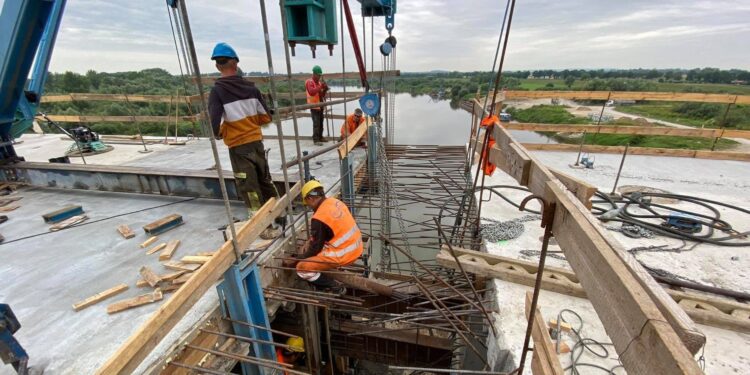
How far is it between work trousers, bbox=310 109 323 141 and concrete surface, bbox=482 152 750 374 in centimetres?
494

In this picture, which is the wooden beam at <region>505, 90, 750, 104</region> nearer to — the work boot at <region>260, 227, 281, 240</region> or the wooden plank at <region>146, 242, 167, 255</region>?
the work boot at <region>260, 227, 281, 240</region>

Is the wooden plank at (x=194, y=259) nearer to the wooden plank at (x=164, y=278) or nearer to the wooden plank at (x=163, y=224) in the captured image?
the wooden plank at (x=164, y=278)

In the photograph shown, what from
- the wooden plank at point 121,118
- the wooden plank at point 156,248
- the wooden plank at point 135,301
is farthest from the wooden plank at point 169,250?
the wooden plank at point 121,118

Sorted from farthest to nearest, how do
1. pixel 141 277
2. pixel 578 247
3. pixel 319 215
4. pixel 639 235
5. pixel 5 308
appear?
1. pixel 639 235
2. pixel 141 277
3. pixel 319 215
4. pixel 5 308
5. pixel 578 247

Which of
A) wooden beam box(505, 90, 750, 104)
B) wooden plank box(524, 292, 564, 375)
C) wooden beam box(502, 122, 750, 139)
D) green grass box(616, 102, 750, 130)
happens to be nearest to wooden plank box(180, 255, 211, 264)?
wooden plank box(524, 292, 564, 375)

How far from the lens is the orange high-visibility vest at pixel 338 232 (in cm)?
324

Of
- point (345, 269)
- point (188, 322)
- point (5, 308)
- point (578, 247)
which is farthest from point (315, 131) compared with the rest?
point (578, 247)

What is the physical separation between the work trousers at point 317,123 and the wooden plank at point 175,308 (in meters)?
6.23

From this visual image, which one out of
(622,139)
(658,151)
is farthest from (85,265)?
(622,139)

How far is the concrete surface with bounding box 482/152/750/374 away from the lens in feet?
8.48

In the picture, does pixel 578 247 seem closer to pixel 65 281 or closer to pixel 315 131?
pixel 65 281

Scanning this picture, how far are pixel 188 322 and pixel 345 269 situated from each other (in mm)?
1582

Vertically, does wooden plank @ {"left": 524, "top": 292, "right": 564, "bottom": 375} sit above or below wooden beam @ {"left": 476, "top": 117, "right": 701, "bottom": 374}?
below

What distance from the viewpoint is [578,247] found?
1.31 m
